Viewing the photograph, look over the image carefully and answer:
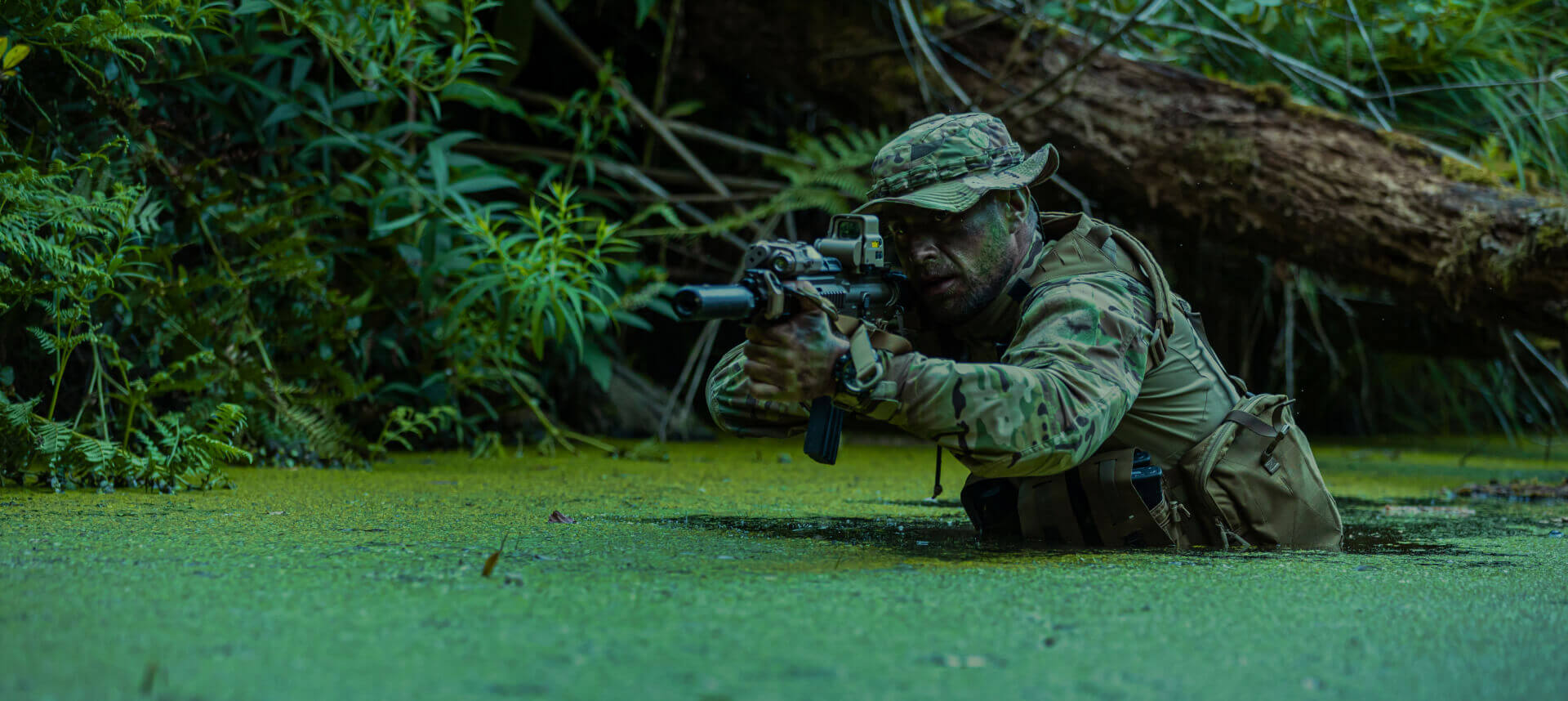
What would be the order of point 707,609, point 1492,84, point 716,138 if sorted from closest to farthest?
point 707,609
point 1492,84
point 716,138

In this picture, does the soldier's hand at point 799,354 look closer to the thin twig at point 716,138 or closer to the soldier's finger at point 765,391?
the soldier's finger at point 765,391

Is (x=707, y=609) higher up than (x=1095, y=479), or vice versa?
(x=1095, y=479)

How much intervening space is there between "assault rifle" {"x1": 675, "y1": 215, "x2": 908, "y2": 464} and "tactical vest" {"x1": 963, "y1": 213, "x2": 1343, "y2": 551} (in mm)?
261

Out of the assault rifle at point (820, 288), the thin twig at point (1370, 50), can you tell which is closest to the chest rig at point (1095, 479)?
the assault rifle at point (820, 288)

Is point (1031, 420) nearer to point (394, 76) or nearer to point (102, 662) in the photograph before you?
point (102, 662)

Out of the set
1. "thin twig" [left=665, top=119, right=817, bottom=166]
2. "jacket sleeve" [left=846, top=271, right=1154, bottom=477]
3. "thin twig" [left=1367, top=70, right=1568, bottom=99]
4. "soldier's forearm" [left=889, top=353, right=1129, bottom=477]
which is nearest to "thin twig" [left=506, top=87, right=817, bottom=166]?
"thin twig" [left=665, top=119, right=817, bottom=166]

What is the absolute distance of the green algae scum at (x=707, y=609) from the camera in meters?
1.09

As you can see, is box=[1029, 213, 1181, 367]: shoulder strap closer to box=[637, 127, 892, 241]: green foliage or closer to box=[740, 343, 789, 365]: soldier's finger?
box=[740, 343, 789, 365]: soldier's finger

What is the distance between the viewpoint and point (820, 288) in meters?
1.85

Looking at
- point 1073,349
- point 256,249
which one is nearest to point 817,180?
point 256,249

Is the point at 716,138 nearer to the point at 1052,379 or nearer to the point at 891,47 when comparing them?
the point at 891,47

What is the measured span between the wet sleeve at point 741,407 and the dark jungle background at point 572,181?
1174 mm

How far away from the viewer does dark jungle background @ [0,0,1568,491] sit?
9.01 feet

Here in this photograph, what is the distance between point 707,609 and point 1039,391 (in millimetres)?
617
